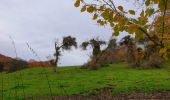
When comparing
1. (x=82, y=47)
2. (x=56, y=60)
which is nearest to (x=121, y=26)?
(x=56, y=60)

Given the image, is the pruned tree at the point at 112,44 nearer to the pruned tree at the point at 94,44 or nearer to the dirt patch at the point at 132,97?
the pruned tree at the point at 94,44

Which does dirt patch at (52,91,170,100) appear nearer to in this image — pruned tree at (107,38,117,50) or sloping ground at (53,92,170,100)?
sloping ground at (53,92,170,100)

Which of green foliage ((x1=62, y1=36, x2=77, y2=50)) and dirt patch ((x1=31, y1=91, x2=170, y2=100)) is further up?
green foliage ((x1=62, y1=36, x2=77, y2=50))

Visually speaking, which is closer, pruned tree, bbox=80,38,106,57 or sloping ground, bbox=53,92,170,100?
sloping ground, bbox=53,92,170,100


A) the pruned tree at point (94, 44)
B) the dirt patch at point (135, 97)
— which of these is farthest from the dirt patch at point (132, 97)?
the pruned tree at point (94, 44)

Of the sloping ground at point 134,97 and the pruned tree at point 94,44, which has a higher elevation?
the pruned tree at point 94,44

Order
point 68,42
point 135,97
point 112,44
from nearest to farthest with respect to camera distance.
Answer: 1. point 135,97
2. point 112,44
3. point 68,42

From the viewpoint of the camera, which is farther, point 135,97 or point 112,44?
point 112,44

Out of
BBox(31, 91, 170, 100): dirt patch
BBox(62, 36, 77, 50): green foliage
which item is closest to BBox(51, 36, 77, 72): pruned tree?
BBox(62, 36, 77, 50): green foliage

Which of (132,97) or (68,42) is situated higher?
(68,42)

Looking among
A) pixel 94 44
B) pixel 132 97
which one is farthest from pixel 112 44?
pixel 132 97

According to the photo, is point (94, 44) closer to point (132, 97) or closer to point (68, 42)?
point (68, 42)

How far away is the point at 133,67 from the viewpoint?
1836 inches

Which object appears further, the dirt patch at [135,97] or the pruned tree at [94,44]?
the pruned tree at [94,44]
